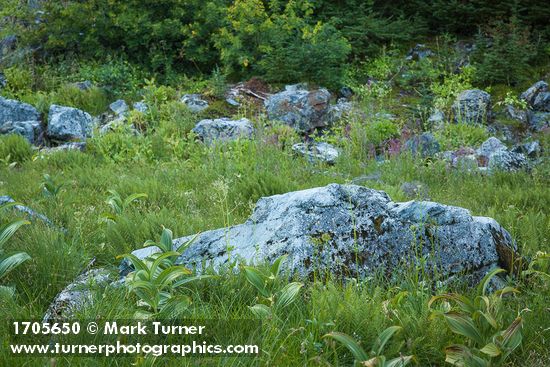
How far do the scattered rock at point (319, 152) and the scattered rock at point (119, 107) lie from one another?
3.67m

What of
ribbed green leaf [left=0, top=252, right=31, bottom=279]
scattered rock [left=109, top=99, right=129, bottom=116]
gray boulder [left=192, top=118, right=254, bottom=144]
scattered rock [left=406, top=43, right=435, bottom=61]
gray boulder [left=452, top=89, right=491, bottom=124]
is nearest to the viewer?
ribbed green leaf [left=0, top=252, right=31, bottom=279]

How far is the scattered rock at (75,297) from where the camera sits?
9.56 feet

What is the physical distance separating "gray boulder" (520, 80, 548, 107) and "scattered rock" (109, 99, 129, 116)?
728 cm

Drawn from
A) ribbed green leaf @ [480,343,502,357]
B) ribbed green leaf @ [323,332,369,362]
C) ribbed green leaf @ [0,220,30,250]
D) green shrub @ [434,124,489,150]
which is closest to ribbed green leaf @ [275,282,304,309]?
ribbed green leaf @ [323,332,369,362]

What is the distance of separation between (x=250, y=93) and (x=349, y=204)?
7227 mm

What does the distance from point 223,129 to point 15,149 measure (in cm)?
287

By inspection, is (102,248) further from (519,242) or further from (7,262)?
(519,242)

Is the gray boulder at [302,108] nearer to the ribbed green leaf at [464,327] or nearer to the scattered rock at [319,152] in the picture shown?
the scattered rock at [319,152]

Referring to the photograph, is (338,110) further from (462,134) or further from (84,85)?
(84,85)

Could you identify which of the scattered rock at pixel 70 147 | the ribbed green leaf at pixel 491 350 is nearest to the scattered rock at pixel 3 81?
the scattered rock at pixel 70 147

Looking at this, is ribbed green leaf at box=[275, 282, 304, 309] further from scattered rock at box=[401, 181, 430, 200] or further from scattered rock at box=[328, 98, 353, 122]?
scattered rock at box=[328, 98, 353, 122]

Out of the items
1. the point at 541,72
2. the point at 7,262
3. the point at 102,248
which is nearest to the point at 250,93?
the point at 541,72

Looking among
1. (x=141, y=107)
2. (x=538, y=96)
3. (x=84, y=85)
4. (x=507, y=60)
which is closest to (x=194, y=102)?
(x=141, y=107)

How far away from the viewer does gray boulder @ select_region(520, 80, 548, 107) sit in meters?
10.3
